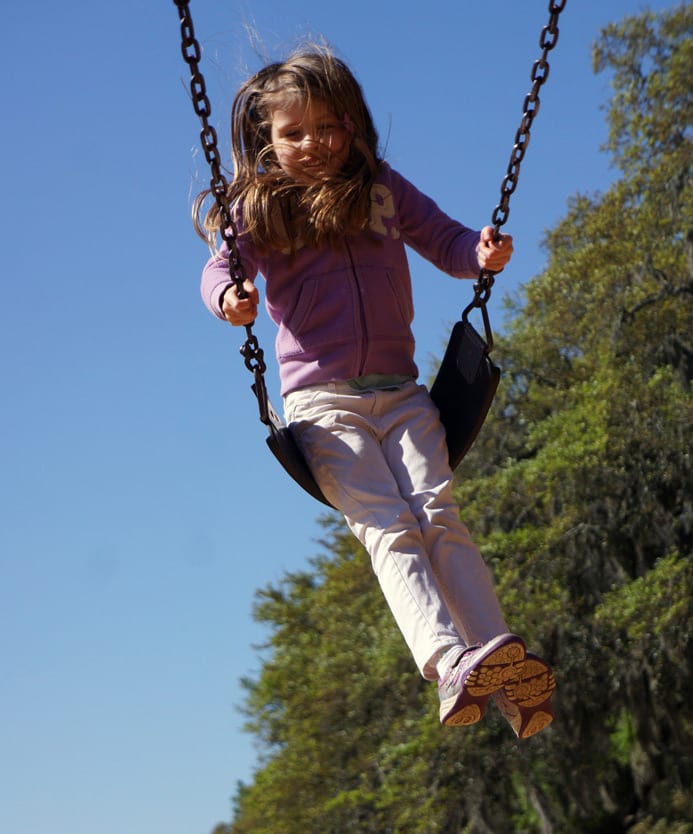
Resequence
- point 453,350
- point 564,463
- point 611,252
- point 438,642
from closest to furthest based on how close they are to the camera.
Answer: point 438,642
point 453,350
point 564,463
point 611,252

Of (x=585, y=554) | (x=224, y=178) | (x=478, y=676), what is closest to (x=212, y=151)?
(x=224, y=178)

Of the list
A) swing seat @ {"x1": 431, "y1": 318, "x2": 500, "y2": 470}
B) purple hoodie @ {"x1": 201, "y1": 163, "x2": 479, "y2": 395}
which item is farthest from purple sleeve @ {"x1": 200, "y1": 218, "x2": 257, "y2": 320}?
swing seat @ {"x1": 431, "y1": 318, "x2": 500, "y2": 470}

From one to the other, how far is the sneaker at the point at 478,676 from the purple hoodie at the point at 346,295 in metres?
0.94

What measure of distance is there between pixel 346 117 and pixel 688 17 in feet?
47.6

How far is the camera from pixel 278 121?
3953 mm

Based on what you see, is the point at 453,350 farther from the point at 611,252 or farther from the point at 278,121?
the point at 611,252

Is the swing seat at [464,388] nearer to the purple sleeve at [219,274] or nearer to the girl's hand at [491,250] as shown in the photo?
the girl's hand at [491,250]

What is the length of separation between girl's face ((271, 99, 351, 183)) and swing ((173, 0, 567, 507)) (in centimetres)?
37

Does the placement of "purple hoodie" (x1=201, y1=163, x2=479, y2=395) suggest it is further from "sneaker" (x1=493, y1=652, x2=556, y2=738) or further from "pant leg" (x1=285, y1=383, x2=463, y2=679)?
"sneaker" (x1=493, y1=652, x2=556, y2=738)

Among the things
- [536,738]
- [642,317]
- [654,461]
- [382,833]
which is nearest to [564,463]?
[654,461]

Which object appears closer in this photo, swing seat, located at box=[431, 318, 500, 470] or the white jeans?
the white jeans

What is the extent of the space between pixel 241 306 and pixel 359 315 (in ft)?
1.12

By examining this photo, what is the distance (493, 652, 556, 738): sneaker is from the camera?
330cm

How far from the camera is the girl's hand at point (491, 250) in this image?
3.77m
